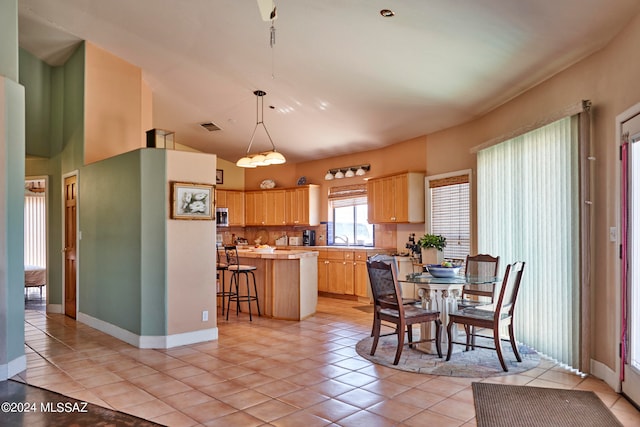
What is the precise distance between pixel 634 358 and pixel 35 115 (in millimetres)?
8136

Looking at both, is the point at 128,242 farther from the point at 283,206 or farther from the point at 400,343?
the point at 283,206

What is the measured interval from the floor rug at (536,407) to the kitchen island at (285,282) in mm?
3060

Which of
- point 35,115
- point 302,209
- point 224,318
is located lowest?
point 224,318

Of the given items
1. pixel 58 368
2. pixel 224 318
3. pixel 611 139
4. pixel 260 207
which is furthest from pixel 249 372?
pixel 260 207

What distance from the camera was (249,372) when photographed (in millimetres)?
4047

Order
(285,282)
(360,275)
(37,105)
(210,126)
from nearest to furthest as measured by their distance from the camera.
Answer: (285,282), (37,105), (360,275), (210,126)

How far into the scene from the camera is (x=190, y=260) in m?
5.11

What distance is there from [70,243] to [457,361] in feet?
18.6

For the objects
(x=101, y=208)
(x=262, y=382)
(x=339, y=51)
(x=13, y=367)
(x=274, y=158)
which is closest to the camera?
(x=262, y=382)

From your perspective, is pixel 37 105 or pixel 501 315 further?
pixel 37 105

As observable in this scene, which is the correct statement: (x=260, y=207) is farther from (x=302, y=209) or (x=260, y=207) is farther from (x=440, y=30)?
(x=440, y=30)

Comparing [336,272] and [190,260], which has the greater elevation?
[190,260]

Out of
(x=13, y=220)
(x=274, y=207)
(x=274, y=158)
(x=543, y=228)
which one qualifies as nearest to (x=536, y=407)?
(x=543, y=228)

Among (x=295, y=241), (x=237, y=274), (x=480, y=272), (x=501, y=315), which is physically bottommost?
(x=501, y=315)
